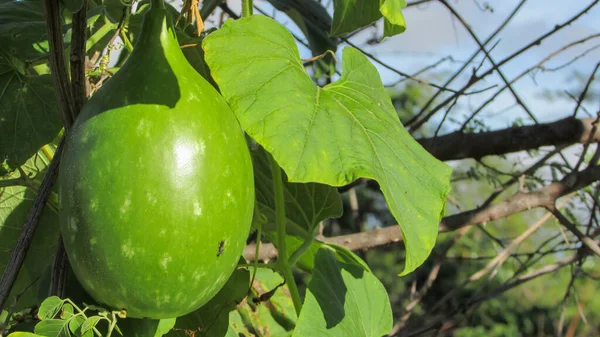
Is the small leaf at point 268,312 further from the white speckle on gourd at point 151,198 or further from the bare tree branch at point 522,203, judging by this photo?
the white speckle on gourd at point 151,198

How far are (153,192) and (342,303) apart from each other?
1.54 feet

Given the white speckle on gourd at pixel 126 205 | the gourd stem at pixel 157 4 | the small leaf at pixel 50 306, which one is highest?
the gourd stem at pixel 157 4

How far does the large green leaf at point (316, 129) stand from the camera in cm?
77

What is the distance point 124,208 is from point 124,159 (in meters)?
0.05

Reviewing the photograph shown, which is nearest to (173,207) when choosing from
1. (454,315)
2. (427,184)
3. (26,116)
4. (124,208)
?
(124,208)

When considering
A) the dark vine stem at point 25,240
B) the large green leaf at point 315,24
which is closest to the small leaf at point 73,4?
the dark vine stem at point 25,240

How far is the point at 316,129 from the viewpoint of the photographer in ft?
2.62

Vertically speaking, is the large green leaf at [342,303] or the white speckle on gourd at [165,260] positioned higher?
the white speckle on gourd at [165,260]

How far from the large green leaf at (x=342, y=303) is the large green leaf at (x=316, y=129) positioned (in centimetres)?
24

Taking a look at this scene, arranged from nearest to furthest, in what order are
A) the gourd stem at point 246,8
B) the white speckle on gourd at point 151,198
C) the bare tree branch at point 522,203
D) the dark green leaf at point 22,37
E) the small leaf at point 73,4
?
the white speckle on gourd at point 151,198
the small leaf at point 73,4
the gourd stem at point 246,8
the dark green leaf at point 22,37
the bare tree branch at point 522,203

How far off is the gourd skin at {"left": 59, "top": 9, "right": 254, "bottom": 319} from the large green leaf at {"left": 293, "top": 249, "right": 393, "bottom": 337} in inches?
10.6

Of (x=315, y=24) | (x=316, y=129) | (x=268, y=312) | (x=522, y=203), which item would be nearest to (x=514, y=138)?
(x=522, y=203)

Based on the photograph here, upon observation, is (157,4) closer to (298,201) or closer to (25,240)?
(25,240)

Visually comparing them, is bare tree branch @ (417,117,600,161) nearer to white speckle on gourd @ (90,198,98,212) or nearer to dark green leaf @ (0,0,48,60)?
dark green leaf @ (0,0,48,60)
